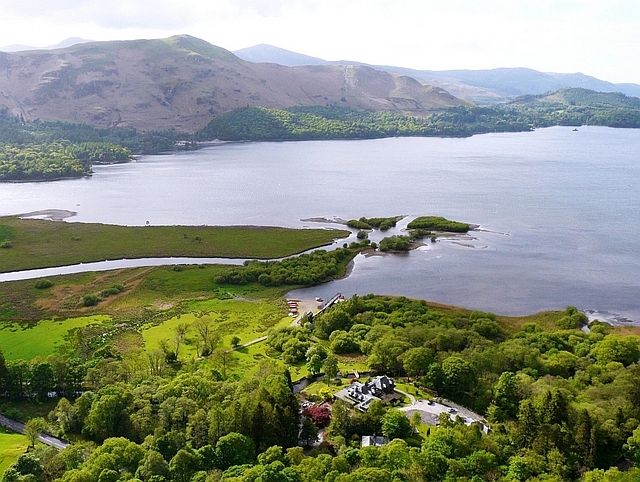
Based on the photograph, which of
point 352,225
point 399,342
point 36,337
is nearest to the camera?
point 399,342

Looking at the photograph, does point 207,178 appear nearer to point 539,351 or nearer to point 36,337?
point 36,337

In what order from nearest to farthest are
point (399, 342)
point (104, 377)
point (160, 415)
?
point (160, 415) → point (104, 377) → point (399, 342)

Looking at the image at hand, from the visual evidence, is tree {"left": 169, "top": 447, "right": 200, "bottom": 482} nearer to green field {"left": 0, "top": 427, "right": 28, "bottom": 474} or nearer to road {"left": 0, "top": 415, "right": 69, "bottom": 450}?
road {"left": 0, "top": 415, "right": 69, "bottom": 450}

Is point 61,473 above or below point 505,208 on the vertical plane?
below

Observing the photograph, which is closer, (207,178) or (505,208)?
(505,208)

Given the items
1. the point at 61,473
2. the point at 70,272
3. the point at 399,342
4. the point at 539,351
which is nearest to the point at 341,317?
the point at 399,342

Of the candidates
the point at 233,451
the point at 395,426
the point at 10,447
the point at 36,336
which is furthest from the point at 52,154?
the point at 395,426

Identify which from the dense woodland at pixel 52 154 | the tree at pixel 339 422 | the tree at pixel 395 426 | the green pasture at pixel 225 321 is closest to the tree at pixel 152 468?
the tree at pixel 339 422

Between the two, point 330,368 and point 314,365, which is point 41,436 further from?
point 330,368
